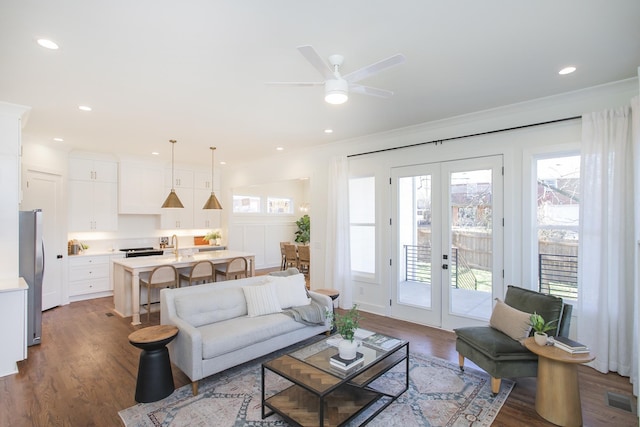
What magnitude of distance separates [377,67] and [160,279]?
4.38m

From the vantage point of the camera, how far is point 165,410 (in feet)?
8.66

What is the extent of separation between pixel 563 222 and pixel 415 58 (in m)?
2.62

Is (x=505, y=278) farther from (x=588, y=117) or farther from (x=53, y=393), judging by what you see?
(x=53, y=393)

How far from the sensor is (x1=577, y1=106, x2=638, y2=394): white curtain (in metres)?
3.15

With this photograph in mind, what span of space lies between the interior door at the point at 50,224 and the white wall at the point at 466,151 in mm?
4214

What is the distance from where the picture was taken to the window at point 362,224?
5.31m

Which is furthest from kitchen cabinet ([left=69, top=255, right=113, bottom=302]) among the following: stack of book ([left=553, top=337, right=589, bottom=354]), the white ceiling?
stack of book ([left=553, top=337, right=589, bottom=354])

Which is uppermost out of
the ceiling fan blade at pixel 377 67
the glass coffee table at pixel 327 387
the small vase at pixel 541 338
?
the ceiling fan blade at pixel 377 67

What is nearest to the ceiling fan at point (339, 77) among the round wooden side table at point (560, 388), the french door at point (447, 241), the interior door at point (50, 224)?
the french door at point (447, 241)

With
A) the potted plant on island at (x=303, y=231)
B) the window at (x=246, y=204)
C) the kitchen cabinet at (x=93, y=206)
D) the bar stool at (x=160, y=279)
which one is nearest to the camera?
the bar stool at (x=160, y=279)

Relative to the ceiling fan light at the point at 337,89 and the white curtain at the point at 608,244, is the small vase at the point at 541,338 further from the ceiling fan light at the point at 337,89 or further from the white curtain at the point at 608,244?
the ceiling fan light at the point at 337,89

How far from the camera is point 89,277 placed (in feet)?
20.5

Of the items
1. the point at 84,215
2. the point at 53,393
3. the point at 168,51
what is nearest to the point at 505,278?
the point at 168,51

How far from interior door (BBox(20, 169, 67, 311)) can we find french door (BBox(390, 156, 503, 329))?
5815 mm
